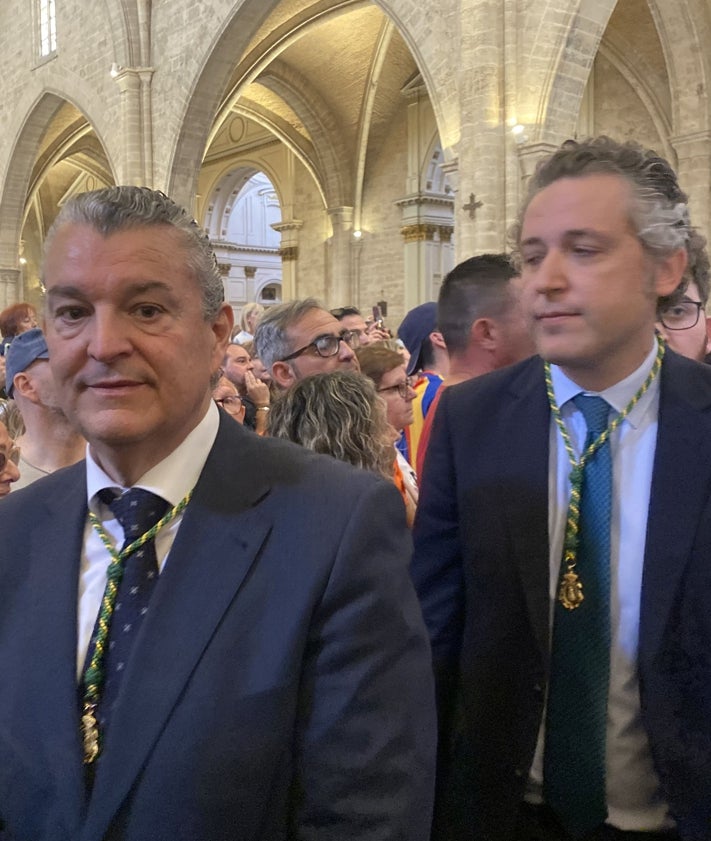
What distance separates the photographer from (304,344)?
11.7ft

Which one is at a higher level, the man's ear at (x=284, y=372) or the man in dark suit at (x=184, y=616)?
the man's ear at (x=284, y=372)

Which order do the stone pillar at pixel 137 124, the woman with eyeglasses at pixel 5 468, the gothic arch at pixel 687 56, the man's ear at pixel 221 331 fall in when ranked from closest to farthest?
the man's ear at pixel 221 331
the woman with eyeglasses at pixel 5 468
the gothic arch at pixel 687 56
the stone pillar at pixel 137 124

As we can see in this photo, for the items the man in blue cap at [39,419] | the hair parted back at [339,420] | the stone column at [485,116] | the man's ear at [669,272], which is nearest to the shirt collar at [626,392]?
the man's ear at [669,272]

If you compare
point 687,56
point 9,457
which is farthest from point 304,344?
point 687,56

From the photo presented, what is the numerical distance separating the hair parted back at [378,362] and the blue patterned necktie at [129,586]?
2.37 m

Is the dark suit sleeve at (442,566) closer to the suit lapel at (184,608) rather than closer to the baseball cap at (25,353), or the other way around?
the suit lapel at (184,608)

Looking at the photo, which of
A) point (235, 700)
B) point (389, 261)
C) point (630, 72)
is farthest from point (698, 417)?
point (389, 261)

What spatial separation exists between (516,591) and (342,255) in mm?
18596

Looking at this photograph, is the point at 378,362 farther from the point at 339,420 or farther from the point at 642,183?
the point at 642,183

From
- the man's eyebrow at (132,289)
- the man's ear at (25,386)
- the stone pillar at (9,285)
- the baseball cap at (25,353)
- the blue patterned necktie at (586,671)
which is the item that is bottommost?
the blue patterned necktie at (586,671)

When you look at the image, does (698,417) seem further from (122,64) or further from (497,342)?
(122,64)

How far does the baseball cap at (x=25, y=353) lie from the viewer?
2930mm

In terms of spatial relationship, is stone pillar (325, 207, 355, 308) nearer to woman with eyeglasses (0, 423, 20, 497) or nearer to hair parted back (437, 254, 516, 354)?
hair parted back (437, 254, 516, 354)

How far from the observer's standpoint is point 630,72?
13469mm
